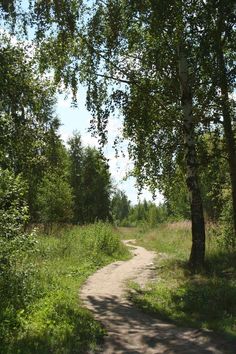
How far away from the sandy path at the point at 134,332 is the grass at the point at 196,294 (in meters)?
0.47

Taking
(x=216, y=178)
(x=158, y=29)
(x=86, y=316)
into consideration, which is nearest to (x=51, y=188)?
(x=216, y=178)

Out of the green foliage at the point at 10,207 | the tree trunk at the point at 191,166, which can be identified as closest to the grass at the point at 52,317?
the green foliage at the point at 10,207

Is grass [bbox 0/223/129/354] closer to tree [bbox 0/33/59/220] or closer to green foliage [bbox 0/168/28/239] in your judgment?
green foliage [bbox 0/168/28/239]

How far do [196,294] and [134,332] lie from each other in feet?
10.6

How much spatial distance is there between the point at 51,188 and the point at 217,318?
30404mm

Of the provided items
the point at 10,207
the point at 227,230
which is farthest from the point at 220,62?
the point at 10,207

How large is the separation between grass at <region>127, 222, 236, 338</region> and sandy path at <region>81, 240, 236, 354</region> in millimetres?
467

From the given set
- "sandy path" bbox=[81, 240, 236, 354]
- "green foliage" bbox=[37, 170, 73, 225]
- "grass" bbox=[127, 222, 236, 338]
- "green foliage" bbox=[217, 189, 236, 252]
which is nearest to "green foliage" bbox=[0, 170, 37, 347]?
"sandy path" bbox=[81, 240, 236, 354]

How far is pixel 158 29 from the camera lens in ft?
44.0

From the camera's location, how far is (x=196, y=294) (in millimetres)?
11883

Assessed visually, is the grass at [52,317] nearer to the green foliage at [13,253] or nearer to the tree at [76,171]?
the green foliage at [13,253]

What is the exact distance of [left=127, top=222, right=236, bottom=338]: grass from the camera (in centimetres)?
991

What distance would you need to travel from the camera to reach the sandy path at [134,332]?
796cm

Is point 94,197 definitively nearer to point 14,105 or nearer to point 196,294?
point 196,294
